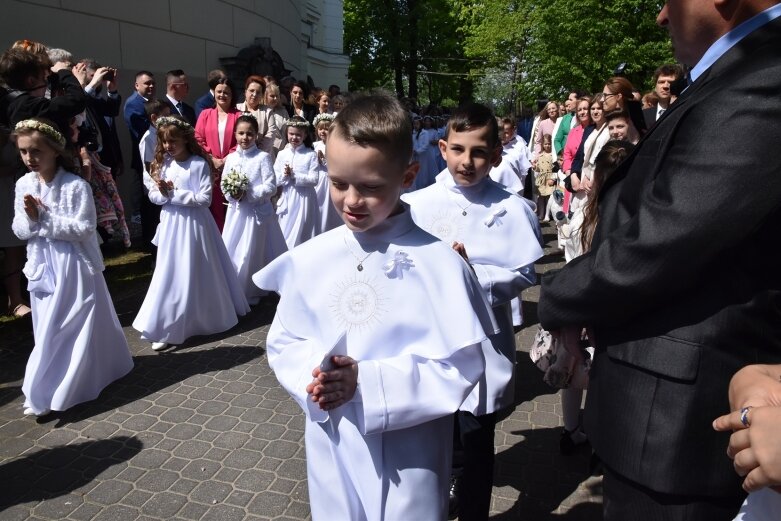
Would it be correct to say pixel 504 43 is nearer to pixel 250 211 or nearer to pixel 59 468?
pixel 250 211

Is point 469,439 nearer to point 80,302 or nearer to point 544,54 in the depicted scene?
point 80,302

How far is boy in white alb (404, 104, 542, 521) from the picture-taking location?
286 centimetres

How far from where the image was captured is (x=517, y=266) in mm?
3139

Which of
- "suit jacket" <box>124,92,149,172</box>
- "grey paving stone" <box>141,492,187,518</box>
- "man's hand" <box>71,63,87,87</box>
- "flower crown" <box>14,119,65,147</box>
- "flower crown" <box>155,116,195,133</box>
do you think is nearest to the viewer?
"grey paving stone" <box>141,492,187,518</box>

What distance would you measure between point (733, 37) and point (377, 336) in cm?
132

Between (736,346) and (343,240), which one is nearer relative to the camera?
(736,346)

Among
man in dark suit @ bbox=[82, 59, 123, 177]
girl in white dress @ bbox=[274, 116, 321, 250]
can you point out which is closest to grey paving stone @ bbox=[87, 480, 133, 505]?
girl in white dress @ bbox=[274, 116, 321, 250]

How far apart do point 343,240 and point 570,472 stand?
2.50 meters

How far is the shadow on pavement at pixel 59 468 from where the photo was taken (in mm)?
3582

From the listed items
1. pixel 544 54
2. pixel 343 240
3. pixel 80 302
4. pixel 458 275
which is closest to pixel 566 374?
pixel 458 275

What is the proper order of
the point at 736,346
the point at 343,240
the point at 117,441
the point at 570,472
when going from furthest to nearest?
1. the point at 117,441
2. the point at 570,472
3. the point at 343,240
4. the point at 736,346

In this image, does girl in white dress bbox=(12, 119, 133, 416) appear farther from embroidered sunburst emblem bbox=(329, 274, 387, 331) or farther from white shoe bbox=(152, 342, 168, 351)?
embroidered sunburst emblem bbox=(329, 274, 387, 331)

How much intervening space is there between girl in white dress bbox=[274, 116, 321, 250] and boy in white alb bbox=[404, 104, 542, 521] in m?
5.19

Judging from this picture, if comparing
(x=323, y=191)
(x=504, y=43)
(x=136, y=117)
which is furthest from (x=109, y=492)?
(x=504, y=43)
